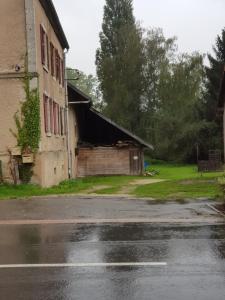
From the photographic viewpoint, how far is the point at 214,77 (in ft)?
193

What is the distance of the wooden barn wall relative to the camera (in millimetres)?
35094

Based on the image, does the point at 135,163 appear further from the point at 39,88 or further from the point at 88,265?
the point at 88,265

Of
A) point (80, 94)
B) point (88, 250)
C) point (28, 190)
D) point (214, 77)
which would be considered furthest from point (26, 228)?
point (214, 77)

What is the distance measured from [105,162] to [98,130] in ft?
12.4

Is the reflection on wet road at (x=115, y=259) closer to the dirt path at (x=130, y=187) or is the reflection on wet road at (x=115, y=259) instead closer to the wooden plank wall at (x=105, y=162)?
the dirt path at (x=130, y=187)

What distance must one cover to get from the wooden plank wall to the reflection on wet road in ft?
76.3

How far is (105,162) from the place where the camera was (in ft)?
115

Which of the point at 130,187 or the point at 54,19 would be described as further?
the point at 54,19

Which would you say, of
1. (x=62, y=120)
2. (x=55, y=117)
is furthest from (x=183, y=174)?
(x=55, y=117)

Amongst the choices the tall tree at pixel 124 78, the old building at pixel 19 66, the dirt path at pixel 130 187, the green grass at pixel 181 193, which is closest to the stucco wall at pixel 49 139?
the old building at pixel 19 66

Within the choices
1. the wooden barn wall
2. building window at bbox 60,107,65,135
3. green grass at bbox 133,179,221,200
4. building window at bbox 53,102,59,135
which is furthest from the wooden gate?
green grass at bbox 133,179,221,200

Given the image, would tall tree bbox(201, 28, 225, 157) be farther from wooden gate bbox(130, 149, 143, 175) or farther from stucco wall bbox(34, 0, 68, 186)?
stucco wall bbox(34, 0, 68, 186)

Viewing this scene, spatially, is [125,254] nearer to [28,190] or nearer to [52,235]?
[52,235]

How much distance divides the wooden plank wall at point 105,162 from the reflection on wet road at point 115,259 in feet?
76.3
